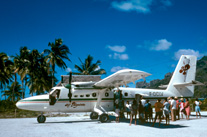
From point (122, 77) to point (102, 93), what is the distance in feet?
11.9

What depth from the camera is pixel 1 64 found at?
46.2 metres

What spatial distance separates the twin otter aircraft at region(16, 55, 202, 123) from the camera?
15383 mm

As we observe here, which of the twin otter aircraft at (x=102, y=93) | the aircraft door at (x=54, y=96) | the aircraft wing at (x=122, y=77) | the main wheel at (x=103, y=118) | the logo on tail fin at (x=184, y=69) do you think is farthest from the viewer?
the logo on tail fin at (x=184, y=69)

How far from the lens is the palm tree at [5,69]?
4572 cm

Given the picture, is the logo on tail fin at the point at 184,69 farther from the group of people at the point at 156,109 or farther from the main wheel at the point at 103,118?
the main wheel at the point at 103,118

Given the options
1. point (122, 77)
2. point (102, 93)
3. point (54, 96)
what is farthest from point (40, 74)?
point (122, 77)

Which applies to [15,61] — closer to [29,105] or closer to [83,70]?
[83,70]

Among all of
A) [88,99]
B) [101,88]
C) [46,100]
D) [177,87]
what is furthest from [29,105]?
[177,87]

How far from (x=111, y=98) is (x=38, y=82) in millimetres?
37958

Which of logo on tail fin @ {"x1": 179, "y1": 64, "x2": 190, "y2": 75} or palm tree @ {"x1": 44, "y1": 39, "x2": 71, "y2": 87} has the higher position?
palm tree @ {"x1": 44, "y1": 39, "x2": 71, "y2": 87}

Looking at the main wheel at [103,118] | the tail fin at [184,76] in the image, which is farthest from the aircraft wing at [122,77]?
the tail fin at [184,76]

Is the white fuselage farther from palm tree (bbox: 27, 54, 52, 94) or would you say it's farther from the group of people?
palm tree (bbox: 27, 54, 52, 94)

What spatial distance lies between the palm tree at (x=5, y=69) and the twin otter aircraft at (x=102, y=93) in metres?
34.5

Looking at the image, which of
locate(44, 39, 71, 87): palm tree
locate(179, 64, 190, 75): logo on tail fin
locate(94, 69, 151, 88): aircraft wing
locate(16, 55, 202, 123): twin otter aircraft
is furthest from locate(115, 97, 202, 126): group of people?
locate(44, 39, 71, 87): palm tree
